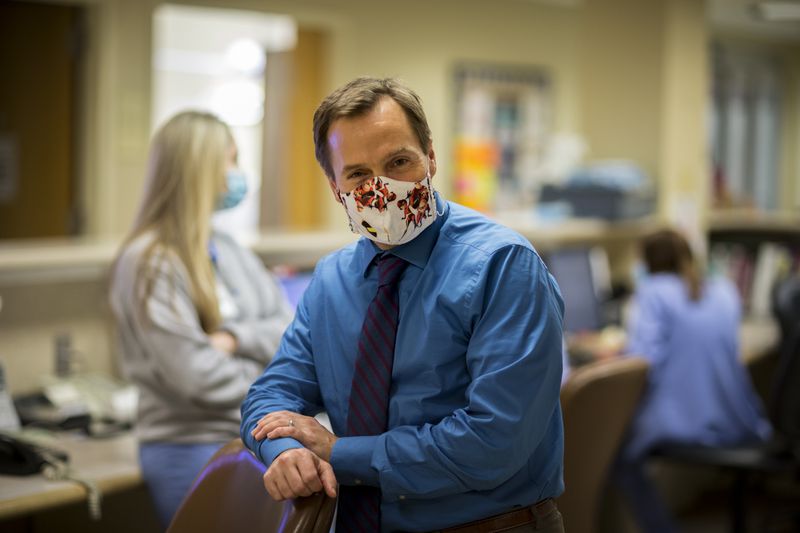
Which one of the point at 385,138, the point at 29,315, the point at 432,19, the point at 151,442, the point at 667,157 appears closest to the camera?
the point at 385,138

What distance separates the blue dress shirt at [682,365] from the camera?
10.9ft

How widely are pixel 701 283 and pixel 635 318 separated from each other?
26 centimetres

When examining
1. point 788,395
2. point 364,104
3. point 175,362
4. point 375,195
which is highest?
point 364,104

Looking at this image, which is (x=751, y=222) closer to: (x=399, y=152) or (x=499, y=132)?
(x=499, y=132)

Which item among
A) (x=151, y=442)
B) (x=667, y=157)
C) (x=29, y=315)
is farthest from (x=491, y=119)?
(x=151, y=442)

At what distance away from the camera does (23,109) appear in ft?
16.5

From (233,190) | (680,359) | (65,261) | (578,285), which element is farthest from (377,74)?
(233,190)

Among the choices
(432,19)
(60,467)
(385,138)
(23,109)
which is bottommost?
(60,467)

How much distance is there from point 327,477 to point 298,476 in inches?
1.5

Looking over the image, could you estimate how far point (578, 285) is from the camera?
13.5 feet

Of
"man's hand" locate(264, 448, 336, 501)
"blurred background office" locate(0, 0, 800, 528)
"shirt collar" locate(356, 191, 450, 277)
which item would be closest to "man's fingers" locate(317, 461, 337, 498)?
"man's hand" locate(264, 448, 336, 501)

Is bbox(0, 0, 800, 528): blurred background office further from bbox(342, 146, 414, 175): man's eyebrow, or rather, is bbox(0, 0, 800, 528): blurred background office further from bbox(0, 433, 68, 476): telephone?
bbox(342, 146, 414, 175): man's eyebrow

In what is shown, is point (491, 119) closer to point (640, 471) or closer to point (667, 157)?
point (667, 157)

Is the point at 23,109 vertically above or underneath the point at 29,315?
above
